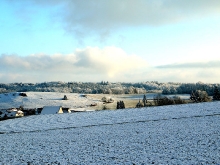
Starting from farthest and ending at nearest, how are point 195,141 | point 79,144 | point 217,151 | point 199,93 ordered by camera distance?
point 199,93, point 79,144, point 195,141, point 217,151

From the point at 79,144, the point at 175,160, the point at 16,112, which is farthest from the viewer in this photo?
the point at 16,112

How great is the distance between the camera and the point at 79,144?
87.5 feet

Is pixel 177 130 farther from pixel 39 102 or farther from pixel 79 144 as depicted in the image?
pixel 39 102

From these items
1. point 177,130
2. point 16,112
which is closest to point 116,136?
point 177,130

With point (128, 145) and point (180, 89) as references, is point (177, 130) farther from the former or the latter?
point (180, 89)

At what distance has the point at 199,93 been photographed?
10181 centimetres

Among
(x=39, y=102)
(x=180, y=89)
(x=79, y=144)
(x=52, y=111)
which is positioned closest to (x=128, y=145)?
(x=79, y=144)

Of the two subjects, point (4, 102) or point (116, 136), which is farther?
point (4, 102)

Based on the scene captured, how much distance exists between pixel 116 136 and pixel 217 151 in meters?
12.9

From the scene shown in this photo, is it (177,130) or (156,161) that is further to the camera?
(177,130)

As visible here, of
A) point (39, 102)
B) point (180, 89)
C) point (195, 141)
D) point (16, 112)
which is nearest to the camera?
point (195, 141)

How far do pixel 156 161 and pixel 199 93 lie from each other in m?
89.9

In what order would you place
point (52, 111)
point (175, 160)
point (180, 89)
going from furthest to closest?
1. point (180, 89)
2. point (52, 111)
3. point (175, 160)

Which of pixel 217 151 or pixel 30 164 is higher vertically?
pixel 217 151
